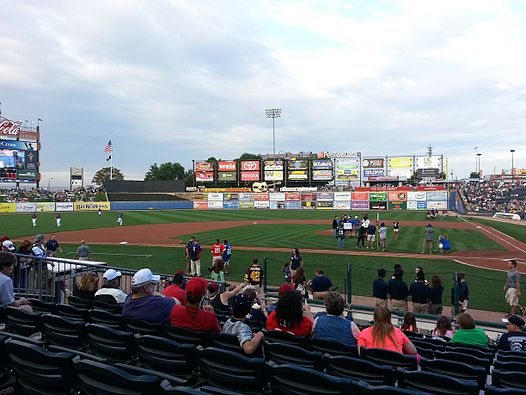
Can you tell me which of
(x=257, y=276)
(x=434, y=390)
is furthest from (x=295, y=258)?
(x=434, y=390)

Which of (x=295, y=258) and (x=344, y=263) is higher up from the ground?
(x=295, y=258)

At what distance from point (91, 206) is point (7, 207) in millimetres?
12470

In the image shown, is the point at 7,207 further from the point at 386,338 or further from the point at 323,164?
the point at 386,338

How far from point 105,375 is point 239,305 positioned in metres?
1.97

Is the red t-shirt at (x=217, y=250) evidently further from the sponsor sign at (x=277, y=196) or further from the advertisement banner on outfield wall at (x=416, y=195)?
the sponsor sign at (x=277, y=196)

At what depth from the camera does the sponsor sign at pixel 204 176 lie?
87.4 meters

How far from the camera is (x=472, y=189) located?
92.6 m

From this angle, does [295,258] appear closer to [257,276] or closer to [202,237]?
[257,276]

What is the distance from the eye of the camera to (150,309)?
16.7 ft

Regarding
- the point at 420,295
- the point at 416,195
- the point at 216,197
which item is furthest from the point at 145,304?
the point at 216,197

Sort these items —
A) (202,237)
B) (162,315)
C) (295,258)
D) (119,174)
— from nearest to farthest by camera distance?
(162,315)
(295,258)
(202,237)
(119,174)

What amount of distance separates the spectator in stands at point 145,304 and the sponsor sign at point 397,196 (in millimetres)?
64902

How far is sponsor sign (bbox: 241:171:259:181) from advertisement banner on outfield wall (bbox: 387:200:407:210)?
3020cm

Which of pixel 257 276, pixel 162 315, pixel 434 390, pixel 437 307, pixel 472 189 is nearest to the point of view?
pixel 434 390
